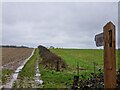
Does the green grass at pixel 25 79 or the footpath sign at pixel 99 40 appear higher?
the footpath sign at pixel 99 40

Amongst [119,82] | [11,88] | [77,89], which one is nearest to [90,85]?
[77,89]

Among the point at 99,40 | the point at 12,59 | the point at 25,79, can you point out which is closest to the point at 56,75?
the point at 25,79

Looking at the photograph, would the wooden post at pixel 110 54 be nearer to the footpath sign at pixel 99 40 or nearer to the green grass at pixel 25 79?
the footpath sign at pixel 99 40

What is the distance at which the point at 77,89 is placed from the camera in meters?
9.37

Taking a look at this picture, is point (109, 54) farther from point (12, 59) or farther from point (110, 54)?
point (12, 59)

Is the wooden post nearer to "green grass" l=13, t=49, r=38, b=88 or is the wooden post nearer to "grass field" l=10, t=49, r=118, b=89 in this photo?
"grass field" l=10, t=49, r=118, b=89

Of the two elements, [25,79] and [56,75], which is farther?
[56,75]

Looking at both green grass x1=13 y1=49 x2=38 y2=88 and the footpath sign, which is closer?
the footpath sign

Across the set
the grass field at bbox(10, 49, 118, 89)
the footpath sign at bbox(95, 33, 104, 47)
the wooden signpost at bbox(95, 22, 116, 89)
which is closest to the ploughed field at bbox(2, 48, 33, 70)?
the grass field at bbox(10, 49, 118, 89)

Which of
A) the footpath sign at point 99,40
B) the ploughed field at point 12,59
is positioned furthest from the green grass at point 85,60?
the footpath sign at point 99,40

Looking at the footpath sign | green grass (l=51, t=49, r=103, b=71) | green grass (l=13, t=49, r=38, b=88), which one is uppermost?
the footpath sign

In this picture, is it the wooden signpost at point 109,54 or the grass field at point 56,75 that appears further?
the grass field at point 56,75

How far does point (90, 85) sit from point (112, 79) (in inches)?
123

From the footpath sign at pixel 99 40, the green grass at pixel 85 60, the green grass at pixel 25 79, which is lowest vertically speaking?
the green grass at pixel 25 79
